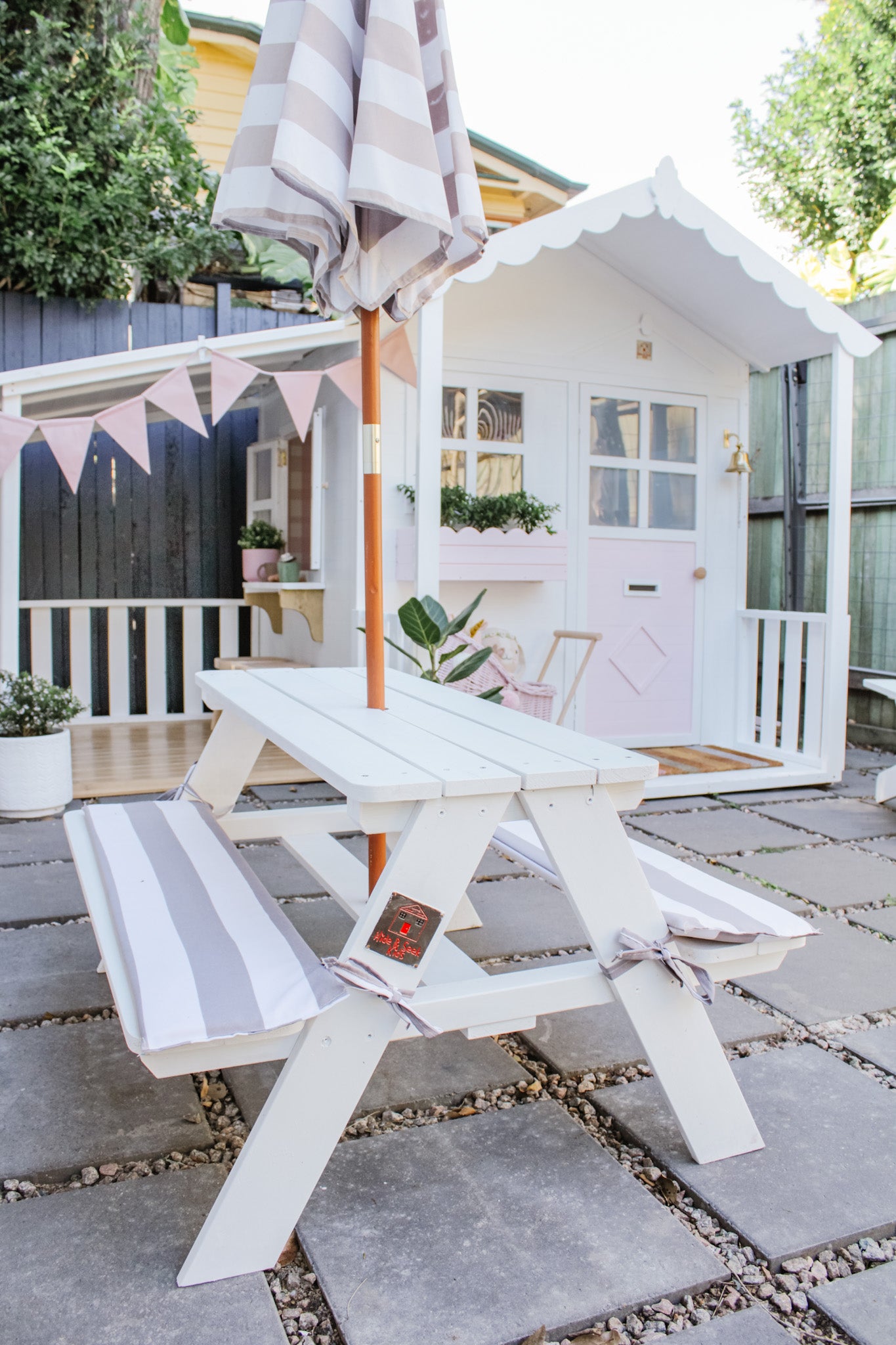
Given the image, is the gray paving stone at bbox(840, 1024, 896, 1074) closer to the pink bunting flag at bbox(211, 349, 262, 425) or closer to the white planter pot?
the white planter pot

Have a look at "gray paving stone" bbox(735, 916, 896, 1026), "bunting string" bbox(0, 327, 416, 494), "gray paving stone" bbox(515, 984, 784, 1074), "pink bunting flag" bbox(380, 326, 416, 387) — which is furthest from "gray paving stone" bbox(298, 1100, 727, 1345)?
"pink bunting flag" bbox(380, 326, 416, 387)

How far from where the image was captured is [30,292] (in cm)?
574

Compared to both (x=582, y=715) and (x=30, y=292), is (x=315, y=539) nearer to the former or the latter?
(x=582, y=715)

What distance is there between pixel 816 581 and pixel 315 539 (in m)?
3.45

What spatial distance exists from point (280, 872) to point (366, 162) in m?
2.28

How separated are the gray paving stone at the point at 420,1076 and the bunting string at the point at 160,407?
2646 mm

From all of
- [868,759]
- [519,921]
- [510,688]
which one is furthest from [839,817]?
[519,921]

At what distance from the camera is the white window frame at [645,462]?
5.32 metres

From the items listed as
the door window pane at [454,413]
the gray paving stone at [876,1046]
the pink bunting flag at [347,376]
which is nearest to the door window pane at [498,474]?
the door window pane at [454,413]

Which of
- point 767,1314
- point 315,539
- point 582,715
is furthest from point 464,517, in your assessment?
point 767,1314

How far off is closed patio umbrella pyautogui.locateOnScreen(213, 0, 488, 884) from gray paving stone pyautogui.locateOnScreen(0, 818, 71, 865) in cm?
176

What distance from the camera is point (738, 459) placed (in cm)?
555

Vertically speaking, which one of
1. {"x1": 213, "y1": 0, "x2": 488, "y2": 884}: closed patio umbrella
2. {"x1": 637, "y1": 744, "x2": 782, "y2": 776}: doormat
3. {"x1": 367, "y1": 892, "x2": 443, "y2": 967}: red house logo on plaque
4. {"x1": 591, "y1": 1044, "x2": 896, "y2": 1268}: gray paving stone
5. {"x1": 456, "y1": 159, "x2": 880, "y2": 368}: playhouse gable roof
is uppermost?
{"x1": 456, "y1": 159, "x2": 880, "y2": 368}: playhouse gable roof

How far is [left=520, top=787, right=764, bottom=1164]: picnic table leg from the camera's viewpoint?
Answer: 63.9 inches
